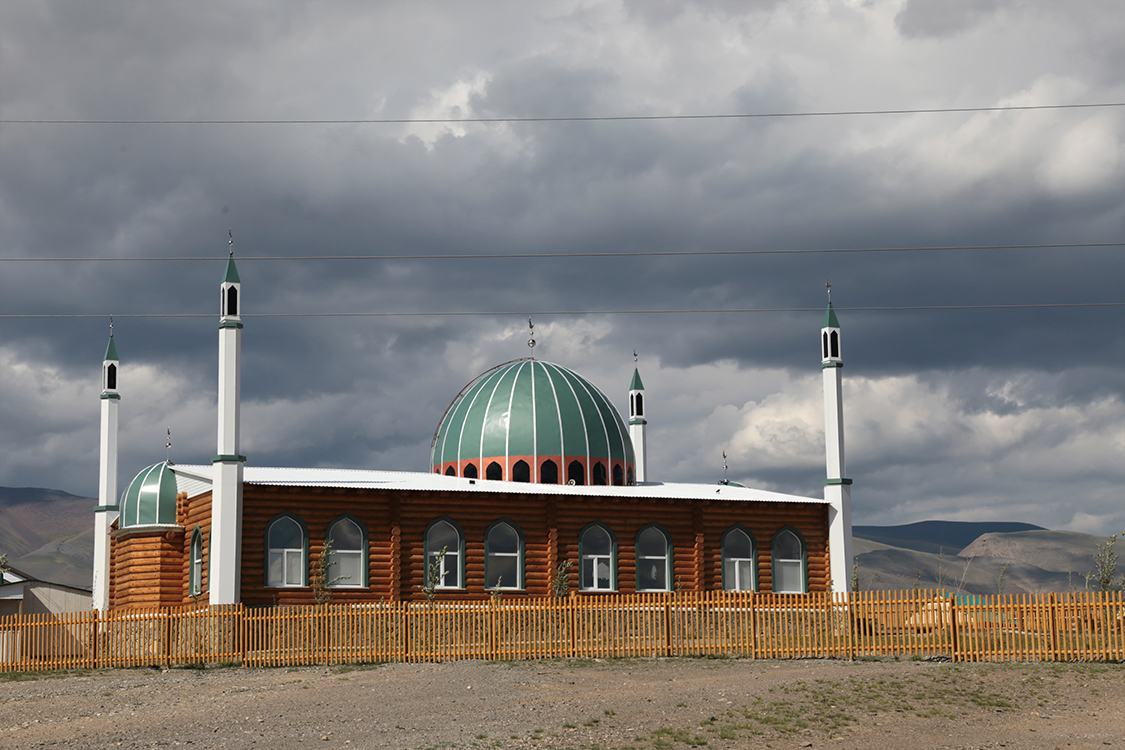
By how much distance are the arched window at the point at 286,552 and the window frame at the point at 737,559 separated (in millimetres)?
13585

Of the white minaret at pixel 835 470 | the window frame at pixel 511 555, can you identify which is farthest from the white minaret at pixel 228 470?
the white minaret at pixel 835 470

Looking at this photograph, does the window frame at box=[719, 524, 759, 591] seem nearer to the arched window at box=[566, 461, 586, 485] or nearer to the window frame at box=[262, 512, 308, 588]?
the arched window at box=[566, 461, 586, 485]

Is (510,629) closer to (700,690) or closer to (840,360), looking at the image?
(700,690)

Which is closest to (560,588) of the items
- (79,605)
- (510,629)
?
(510,629)

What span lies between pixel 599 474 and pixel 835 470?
822 cm

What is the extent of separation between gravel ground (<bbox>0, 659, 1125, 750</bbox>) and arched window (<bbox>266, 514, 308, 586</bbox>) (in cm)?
800

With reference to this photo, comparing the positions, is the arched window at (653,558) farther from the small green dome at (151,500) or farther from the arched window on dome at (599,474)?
the small green dome at (151,500)

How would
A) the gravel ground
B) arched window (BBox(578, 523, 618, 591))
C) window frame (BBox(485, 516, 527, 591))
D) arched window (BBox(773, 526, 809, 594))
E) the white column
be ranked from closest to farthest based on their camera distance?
the gravel ground < window frame (BBox(485, 516, 527, 591)) < arched window (BBox(578, 523, 618, 591)) < arched window (BBox(773, 526, 809, 594)) < the white column

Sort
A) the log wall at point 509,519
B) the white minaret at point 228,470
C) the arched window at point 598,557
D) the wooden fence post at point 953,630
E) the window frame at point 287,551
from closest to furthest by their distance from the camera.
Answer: the wooden fence post at point 953,630 < the white minaret at point 228,470 < the window frame at point 287,551 < the log wall at point 509,519 < the arched window at point 598,557

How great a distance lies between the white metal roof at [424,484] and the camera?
3609 cm

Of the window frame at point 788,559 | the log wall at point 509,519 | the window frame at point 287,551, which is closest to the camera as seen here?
the window frame at point 287,551

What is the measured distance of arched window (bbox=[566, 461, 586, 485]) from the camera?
43.5 m

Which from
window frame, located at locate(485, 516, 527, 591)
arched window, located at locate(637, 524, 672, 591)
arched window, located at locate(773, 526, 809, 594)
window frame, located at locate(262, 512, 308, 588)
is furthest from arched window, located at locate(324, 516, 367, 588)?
arched window, located at locate(773, 526, 809, 594)

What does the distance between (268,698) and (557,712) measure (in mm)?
5501
